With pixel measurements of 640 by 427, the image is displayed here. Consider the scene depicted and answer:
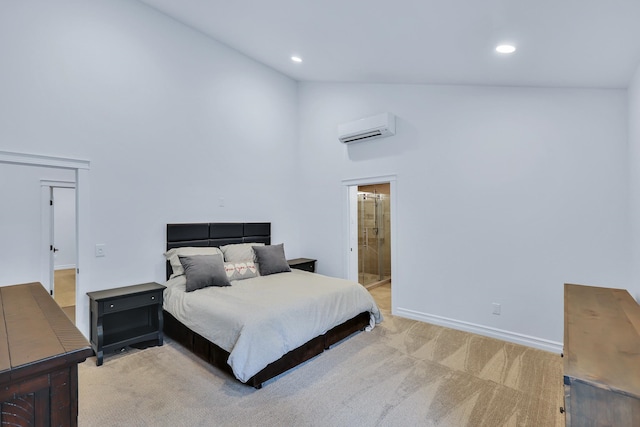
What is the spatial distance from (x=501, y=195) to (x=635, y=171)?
1.09 metres

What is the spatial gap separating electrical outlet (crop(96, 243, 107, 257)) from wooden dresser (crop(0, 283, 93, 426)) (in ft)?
6.83

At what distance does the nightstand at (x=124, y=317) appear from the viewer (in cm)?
286

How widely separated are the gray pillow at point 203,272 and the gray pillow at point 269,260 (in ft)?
2.11

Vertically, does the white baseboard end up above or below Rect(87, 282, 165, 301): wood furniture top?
below

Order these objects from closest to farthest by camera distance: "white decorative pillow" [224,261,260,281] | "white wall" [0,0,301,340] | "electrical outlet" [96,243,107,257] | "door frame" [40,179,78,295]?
"white wall" [0,0,301,340]
"electrical outlet" [96,243,107,257]
"white decorative pillow" [224,261,260,281]
"door frame" [40,179,78,295]

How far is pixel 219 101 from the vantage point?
4266mm

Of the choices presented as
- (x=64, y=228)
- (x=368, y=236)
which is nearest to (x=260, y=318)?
(x=368, y=236)

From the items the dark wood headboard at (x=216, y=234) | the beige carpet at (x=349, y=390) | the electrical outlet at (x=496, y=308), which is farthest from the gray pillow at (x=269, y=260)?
the electrical outlet at (x=496, y=308)

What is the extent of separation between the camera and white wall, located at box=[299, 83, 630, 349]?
284 centimetres

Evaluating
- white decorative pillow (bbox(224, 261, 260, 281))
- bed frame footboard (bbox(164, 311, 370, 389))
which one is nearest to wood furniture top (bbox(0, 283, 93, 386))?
bed frame footboard (bbox(164, 311, 370, 389))

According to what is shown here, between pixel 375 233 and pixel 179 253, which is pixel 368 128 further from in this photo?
pixel 179 253

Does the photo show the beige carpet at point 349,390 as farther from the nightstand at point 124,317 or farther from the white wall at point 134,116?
the white wall at point 134,116

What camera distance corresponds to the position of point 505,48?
238 cm

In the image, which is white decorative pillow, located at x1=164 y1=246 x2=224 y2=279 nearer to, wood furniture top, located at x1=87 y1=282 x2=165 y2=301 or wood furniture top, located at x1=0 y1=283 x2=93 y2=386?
wood furniture top, located at x1=87 y1=282 x2=165 y2=301
